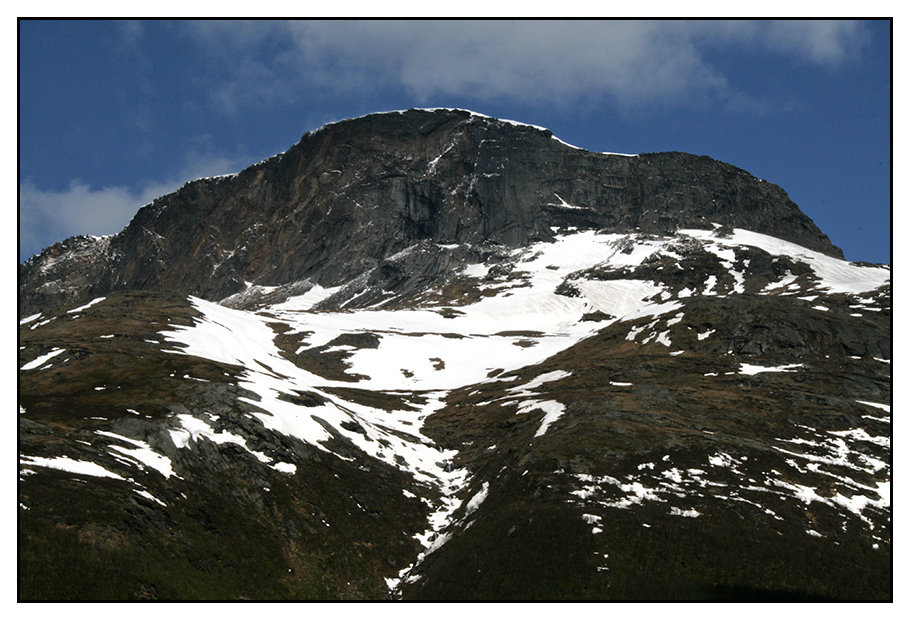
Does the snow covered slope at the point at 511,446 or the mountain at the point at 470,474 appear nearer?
the mountain at the point at 470,474

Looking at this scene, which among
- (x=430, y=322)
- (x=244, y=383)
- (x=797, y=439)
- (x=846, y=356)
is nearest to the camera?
(x=797, y=439)

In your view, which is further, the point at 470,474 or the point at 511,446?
the point at 511,446

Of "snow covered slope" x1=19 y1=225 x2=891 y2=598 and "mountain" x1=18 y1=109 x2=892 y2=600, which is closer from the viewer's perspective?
"mountain" x1=18 y1=109 x2=892 y2=600


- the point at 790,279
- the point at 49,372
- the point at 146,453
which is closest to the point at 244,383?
the point at 49,372

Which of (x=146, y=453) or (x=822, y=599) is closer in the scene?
(x=822, y=599)

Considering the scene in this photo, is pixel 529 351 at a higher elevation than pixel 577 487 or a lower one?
higher

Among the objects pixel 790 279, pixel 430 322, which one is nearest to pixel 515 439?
pixel 430 322

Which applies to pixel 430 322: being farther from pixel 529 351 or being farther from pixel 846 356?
pixel 846 356

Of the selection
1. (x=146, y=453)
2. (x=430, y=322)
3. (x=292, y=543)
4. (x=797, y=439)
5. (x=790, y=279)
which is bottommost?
(x=292, y=543)

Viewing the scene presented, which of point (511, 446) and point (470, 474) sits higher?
point (511, 446)
